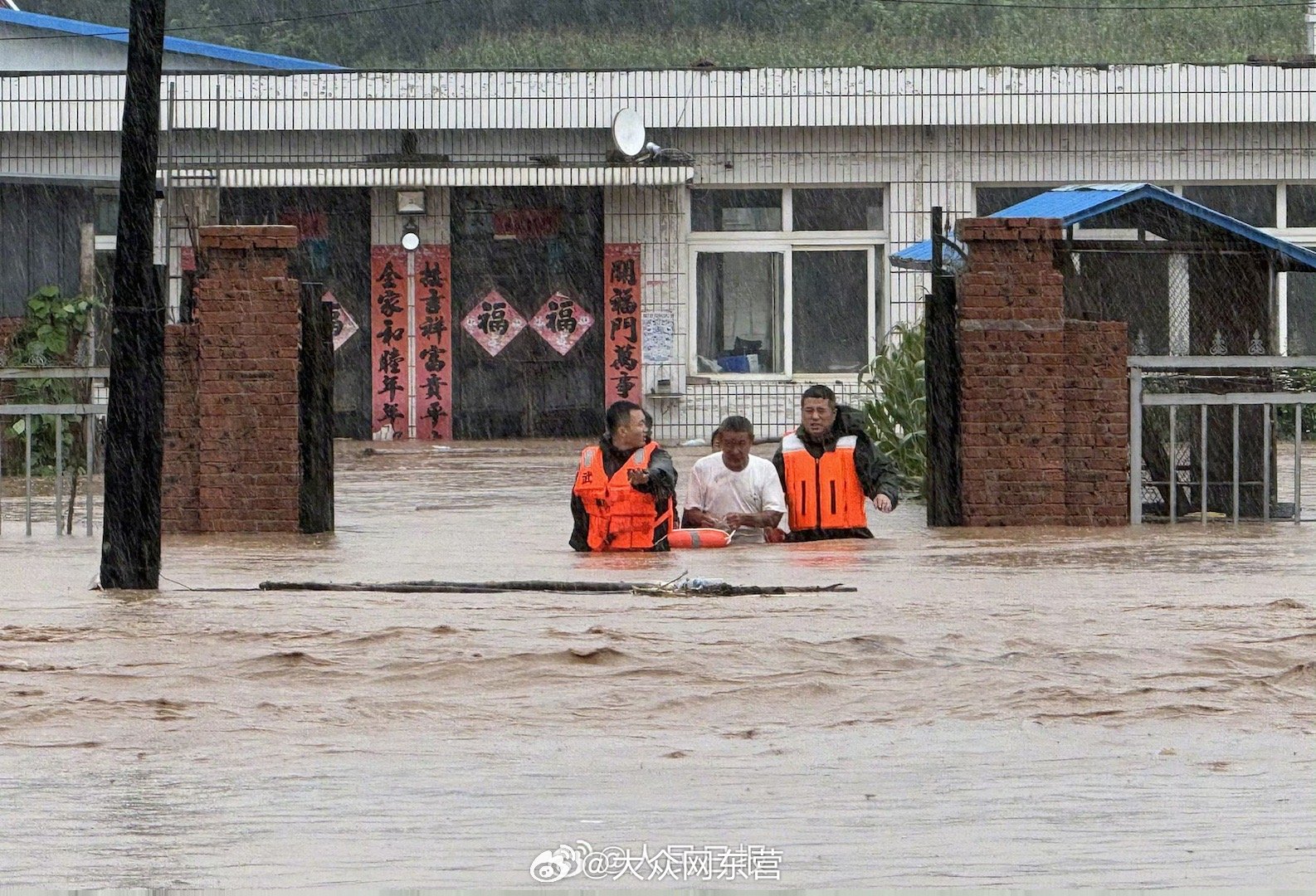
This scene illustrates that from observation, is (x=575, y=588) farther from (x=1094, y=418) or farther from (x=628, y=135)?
(x=628, y=135)


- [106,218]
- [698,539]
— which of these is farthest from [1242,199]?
[698,539]

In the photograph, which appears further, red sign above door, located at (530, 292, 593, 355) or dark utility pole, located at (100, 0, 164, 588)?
red sign above door, located at (530, 292, 593, 355)

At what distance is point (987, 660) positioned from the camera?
9.21 m

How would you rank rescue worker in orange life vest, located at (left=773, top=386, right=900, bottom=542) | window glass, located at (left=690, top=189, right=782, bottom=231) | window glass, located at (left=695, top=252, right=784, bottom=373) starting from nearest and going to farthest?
rescue worker in orange life vest, located at (left=773, top=386, right=900, bottom=542)
window glass, located at (left=690, top=189, right=782, bottom=231)
window glass, located at (left=695, top=252, right=784, bottom=373)

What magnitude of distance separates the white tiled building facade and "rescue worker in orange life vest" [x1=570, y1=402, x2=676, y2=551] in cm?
1270

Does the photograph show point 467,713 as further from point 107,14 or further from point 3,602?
point 107,14

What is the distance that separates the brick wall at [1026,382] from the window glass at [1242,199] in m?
13.3

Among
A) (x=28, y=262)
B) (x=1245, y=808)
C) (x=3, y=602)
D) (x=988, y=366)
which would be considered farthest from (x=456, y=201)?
(x=1245, y=808)

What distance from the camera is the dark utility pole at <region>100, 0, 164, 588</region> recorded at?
1117 centimetres

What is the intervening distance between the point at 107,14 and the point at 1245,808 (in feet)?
170

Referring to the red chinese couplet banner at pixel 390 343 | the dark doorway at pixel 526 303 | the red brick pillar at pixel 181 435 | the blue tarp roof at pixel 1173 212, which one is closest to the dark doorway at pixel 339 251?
the red chinese couplet banner at pixel 390 343

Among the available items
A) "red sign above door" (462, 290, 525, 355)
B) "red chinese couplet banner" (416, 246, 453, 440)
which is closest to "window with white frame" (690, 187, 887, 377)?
"red sign above door" (462, 290, 525, 355)

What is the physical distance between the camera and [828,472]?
48.6ft

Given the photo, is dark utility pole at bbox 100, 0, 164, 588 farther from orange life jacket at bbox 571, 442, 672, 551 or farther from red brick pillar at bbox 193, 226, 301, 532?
red brick pillar at bbox 193, 226, 301, 532
